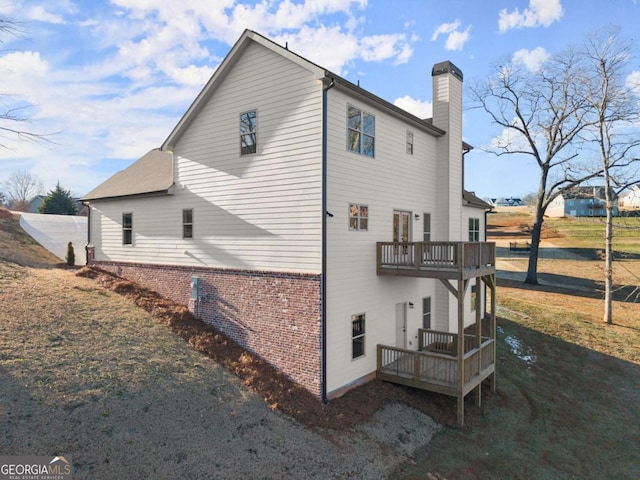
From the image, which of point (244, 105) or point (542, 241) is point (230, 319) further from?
point (542, 241)

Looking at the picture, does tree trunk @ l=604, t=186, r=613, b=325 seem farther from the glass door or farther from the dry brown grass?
the glass door

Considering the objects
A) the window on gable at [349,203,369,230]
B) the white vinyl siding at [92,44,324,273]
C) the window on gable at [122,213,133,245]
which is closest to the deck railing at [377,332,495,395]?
the window on gable at [349,203,369,230]

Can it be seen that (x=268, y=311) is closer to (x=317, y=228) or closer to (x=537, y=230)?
(x=317, y=228)

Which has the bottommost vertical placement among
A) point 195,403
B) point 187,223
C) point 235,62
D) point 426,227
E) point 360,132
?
point 195,403

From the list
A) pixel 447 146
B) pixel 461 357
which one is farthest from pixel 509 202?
pixel 461 357

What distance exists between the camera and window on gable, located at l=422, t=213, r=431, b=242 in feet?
53.3

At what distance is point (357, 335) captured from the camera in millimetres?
12500

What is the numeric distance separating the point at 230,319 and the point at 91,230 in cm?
1098

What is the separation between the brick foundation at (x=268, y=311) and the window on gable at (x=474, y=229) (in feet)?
39.1

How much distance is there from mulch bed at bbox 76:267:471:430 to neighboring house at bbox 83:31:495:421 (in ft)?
1.22

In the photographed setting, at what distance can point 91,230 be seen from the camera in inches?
781

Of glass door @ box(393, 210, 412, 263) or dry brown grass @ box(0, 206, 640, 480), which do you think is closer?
dry brown grass @ box(0, 206, 640, 480)

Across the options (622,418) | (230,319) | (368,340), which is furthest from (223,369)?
(622,418)

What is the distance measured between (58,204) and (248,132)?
39.2m
